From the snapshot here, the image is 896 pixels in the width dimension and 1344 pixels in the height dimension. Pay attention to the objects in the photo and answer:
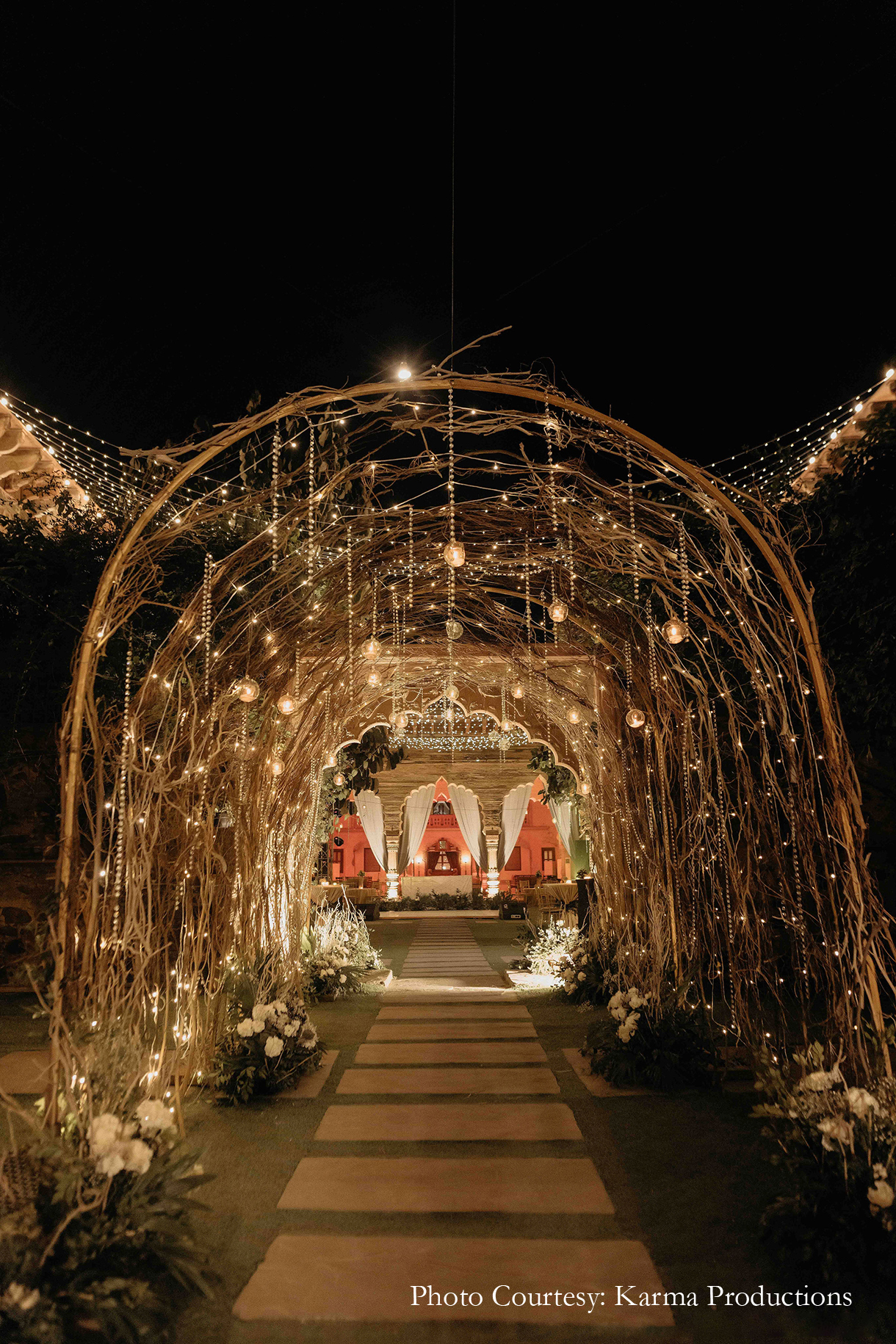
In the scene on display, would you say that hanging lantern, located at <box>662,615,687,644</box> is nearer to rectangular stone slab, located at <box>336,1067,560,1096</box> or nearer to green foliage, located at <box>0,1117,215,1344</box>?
rectangular stone slab, located at <box>336,1067,560,1096</box>

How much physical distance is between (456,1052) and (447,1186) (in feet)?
6.63

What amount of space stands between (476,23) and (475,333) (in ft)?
6.84

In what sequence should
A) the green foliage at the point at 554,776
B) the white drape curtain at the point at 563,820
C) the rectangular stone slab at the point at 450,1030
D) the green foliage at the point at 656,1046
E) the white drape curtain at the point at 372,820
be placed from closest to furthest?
the green foliage at the point at 656,1046, the rectangular stone slab at the point at 450,1030, the green foliage at the point at 554,776, the white drape curtain at the point at 563,820, the white drape curtain at the point at 372,820

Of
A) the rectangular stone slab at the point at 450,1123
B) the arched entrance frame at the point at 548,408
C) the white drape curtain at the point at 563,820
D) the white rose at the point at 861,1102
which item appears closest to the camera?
the white rose at the point at 861,1102

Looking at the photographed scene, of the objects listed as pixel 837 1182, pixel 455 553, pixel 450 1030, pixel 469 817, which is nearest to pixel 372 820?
pixel 469 817

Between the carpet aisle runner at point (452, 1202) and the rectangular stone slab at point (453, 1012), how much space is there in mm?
806

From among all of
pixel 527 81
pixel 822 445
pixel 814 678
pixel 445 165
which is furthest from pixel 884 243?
pixel 814 678

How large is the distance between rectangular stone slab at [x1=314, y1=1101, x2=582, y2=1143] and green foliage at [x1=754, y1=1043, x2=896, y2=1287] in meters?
1.14

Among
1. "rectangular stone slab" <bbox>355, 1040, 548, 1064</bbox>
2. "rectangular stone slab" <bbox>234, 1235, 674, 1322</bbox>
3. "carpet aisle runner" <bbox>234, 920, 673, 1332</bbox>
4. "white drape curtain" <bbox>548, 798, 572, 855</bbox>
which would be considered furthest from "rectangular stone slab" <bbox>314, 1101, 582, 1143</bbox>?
"white drape curtain" <bbox>548, 798, 572, 855</bbox>

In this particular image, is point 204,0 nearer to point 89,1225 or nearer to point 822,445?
point 822,445

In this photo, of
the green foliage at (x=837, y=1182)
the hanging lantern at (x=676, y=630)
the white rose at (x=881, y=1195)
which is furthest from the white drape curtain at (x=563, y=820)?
the white rose at (x=881, y=1195)

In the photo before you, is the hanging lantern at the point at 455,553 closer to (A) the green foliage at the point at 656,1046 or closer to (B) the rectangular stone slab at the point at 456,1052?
(A) the green foliage at the point at 656,1046

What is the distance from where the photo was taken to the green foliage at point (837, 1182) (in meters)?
2.10

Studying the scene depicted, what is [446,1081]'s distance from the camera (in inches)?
166
